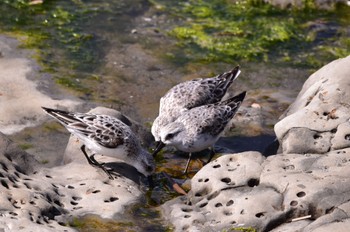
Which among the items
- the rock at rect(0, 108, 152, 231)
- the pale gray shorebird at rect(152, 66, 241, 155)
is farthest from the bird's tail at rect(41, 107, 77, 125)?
the pale gray shorebird at rect(152, 66, 241, 155)

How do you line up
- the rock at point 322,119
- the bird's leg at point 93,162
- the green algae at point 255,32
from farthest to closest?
the green algae at point 255,32 → the bird's leg at point 93,162 → the rock at point 322,119

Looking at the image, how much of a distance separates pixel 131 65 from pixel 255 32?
264 centimetres

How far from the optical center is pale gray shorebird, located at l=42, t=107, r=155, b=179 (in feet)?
34.2

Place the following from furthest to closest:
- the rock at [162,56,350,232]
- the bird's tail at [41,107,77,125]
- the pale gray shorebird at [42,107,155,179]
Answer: the bird's tail at [41,107,77,125] → the pale gray shorebird at [42,107,155,179] → the rock at [162,56,350,232]

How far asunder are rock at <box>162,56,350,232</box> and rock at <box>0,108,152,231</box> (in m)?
0.70

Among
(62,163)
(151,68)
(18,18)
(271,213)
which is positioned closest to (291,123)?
(271,213)

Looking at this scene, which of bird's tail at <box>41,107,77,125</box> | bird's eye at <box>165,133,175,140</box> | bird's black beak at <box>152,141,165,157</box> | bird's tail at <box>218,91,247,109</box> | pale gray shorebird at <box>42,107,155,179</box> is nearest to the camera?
pale gray shorebird at <box>42,107,155,179</box>

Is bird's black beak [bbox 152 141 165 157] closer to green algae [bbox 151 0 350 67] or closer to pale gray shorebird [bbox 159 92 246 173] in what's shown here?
pale gray shorebird [bbox 159 92 246 173]

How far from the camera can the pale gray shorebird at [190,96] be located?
1136cm

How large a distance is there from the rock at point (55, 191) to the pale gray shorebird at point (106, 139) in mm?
201

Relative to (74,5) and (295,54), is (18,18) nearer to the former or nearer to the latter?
(74,5)

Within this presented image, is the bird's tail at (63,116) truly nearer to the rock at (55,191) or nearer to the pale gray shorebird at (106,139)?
the pale gray shorebird at (106,139)

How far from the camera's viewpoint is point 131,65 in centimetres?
1377

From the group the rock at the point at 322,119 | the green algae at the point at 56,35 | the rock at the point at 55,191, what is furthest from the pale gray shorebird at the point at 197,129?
the green algae at the point at 56,35
